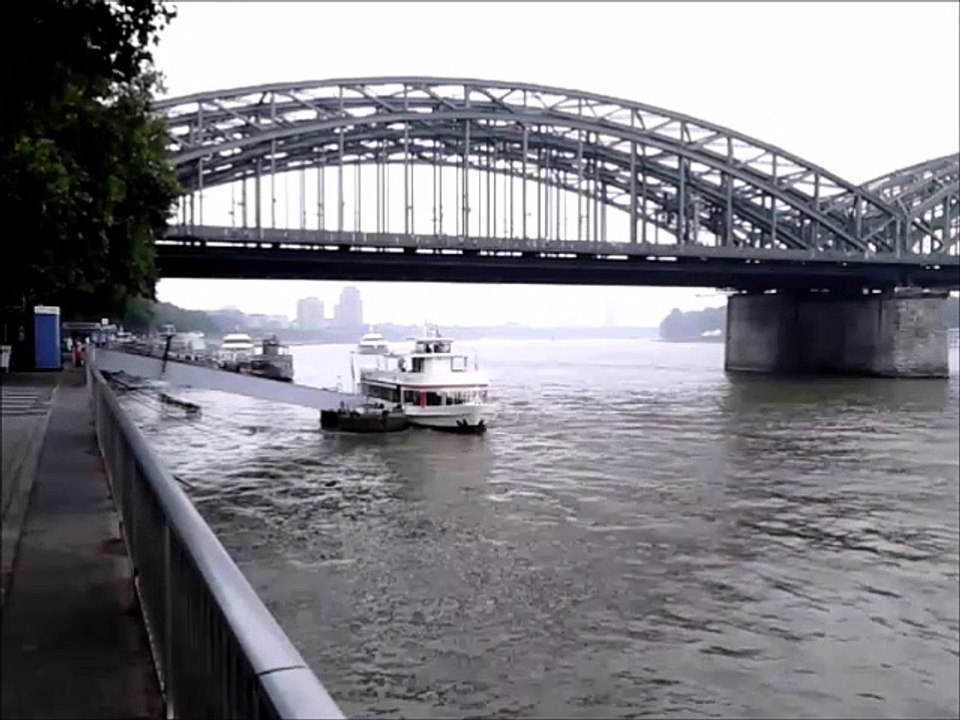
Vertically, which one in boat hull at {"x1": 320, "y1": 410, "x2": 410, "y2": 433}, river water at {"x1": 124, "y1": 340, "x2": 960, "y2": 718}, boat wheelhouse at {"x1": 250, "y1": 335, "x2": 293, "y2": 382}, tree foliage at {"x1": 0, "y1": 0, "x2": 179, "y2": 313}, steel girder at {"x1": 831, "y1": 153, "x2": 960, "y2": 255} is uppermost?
steel girder at {"x1": 831, "y1": 153, "x2": 960, "y2": 255}

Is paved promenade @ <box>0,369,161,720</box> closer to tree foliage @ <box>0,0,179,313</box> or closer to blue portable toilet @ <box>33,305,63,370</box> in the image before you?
tree foliage @ <box>0,0,179,313</box>

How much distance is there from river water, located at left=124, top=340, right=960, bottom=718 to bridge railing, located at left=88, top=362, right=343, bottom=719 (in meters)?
5.27

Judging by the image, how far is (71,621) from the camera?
4.16 meters

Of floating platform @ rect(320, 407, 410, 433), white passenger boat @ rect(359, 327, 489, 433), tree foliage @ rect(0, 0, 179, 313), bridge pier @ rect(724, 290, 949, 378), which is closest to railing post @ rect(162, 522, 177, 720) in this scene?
tree foliage @ rect(0, 0, 179, 313)

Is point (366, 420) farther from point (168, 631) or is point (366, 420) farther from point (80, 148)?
point (168, 631)

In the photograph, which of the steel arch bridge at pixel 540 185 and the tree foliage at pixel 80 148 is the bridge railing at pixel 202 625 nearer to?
the tree foliage at pixel 80 148

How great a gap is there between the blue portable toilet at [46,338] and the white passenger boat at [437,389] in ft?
38.8

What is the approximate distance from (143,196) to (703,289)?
179 ft

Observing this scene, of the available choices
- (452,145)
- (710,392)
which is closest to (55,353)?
(710,392)

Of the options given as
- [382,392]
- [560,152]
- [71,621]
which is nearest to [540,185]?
[560,152]

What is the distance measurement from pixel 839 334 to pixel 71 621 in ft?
234

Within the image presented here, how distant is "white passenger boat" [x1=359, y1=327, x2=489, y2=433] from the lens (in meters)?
35.5

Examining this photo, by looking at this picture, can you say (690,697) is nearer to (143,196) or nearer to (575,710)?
(575,710)

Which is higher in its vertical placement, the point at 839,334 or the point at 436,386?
the point at 839,334
